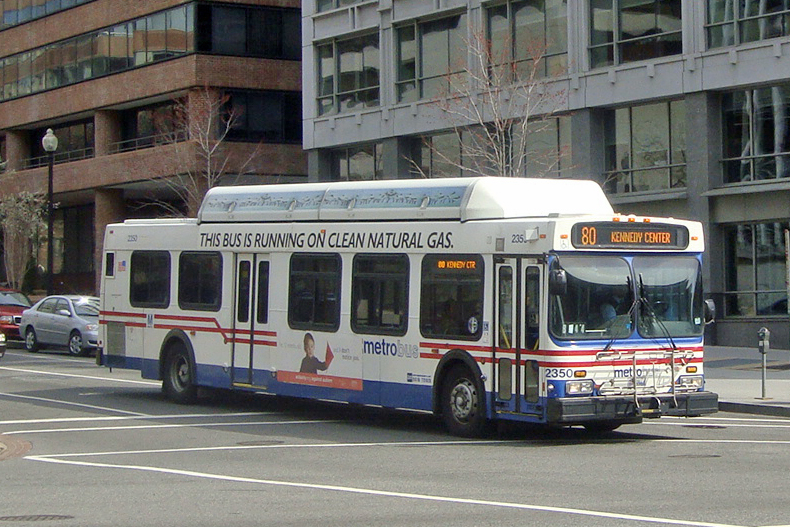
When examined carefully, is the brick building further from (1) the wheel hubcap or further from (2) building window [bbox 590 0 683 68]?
(1) the wheel hubcap

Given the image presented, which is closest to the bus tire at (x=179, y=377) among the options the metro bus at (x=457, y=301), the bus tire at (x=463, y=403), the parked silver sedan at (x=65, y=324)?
the metro bus at (x=457, y=301)

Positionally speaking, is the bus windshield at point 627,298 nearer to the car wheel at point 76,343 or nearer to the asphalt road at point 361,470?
the asphalt road at point 361,470

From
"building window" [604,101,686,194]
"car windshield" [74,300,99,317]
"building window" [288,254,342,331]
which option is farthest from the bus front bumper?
"car windshield" [74,300,99,317]

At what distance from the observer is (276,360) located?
18.4 meters

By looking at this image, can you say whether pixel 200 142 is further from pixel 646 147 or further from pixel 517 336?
pixel 517 336

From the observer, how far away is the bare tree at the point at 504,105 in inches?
1220

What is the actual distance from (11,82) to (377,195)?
157ft

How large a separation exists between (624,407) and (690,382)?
1.16 metres

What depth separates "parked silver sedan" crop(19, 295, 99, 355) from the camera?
32594mm

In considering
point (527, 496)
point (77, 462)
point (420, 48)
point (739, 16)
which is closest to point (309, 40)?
point (420, 48)

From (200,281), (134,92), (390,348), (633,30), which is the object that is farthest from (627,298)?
(134,92)

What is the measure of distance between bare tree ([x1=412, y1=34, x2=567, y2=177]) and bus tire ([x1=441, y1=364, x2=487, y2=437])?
14.5 m

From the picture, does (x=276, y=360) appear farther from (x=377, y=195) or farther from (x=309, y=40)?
(x=309, y=40)

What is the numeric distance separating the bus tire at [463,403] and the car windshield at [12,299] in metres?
25.0
